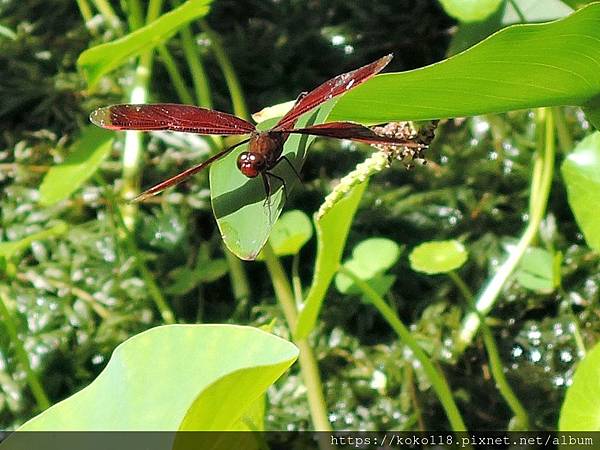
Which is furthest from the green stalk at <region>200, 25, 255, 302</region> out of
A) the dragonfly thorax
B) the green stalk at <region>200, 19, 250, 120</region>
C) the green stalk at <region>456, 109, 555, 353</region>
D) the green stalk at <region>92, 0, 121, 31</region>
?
the dragonfly thorax

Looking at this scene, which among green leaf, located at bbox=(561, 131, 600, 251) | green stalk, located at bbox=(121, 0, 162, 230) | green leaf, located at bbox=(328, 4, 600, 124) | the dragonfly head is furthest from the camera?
green stalk, located at bbox=(121, 0, 162, 230)

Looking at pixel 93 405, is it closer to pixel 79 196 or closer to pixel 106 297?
pixel 106 297

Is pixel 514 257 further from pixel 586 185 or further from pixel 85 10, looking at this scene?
pixel 85 10

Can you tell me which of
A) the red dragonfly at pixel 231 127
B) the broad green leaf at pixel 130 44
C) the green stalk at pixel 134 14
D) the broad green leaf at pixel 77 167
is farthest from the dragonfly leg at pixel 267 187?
the green stalk at pixel 134 14

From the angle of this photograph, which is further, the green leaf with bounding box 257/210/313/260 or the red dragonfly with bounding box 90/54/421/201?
the green leaf with bounding box 257/210/313/260

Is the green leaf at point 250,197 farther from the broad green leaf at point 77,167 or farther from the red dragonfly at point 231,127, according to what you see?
the broad green leaf at point 77,167

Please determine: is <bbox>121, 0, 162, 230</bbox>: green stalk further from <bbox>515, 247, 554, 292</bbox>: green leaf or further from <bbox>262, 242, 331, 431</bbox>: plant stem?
<bbox>515, 247, 554, 292</bbox>: green leaf

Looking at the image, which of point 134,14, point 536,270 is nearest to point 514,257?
point 536,270
